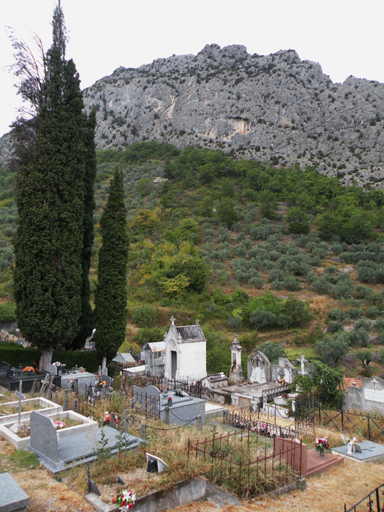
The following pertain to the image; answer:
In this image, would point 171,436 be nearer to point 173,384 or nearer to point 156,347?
point 173,384

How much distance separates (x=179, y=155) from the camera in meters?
76.1

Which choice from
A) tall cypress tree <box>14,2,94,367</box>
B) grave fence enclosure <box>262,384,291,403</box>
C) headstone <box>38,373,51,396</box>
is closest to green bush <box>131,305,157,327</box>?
tall cypress tree <box>14,2,94,367</box>

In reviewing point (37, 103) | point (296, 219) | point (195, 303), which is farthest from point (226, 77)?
point (37, 103)

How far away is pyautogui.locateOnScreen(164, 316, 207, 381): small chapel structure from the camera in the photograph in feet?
61.1

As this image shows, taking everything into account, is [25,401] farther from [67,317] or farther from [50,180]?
[50,180]

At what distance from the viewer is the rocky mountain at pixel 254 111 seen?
73375 millimetres

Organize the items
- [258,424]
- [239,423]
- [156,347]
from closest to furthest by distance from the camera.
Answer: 1. [258,424]
2. [239,423]
3. [156,347]

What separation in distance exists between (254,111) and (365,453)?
80.4 metres

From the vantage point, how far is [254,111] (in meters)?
80.4

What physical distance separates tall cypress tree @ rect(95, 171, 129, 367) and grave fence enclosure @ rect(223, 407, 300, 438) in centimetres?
661

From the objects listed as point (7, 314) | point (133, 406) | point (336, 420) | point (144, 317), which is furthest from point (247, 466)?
point (7, 314)

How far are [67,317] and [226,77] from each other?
282 feet

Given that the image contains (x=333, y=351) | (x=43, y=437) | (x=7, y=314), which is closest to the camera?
(x=43, y=437)

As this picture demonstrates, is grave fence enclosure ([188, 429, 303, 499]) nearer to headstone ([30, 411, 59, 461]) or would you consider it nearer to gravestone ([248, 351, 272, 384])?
headstone ([30, 411, 59, 461])
